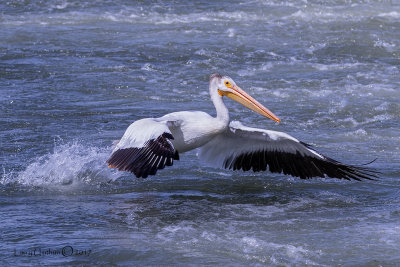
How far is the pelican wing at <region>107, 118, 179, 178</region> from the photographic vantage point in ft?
18.4

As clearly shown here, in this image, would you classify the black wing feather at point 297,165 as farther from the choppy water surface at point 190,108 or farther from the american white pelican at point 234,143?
→ the choppy water surface at point 190,108

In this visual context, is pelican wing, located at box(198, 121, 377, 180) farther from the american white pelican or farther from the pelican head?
the pelican head

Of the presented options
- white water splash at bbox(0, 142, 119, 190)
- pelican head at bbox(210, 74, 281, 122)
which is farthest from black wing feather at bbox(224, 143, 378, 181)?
white water splash at bbox(0, 142, 119, 190)

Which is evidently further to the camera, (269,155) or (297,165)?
(269,155)

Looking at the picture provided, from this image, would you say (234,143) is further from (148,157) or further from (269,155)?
(148,157)

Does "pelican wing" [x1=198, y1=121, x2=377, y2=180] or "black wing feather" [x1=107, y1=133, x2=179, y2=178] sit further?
"pelican wing" [x1=198, y1=121, x2=377, y2=180]

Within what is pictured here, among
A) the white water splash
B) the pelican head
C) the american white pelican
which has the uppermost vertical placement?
the pelican head

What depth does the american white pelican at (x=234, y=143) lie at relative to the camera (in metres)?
6.34

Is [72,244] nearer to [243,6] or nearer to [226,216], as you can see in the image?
[226,216]

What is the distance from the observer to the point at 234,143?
6.96m

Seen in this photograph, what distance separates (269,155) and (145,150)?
158cm

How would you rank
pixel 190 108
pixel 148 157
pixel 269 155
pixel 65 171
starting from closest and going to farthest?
pixel 148 157
pixel 65 171
pixel 269 155
pixel 190 108

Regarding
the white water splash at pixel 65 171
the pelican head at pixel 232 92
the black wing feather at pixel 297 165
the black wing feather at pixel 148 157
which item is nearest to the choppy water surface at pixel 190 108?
the white water splash at pixel 65 171

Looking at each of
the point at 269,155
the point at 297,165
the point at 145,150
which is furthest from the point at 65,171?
the point at 297,165
